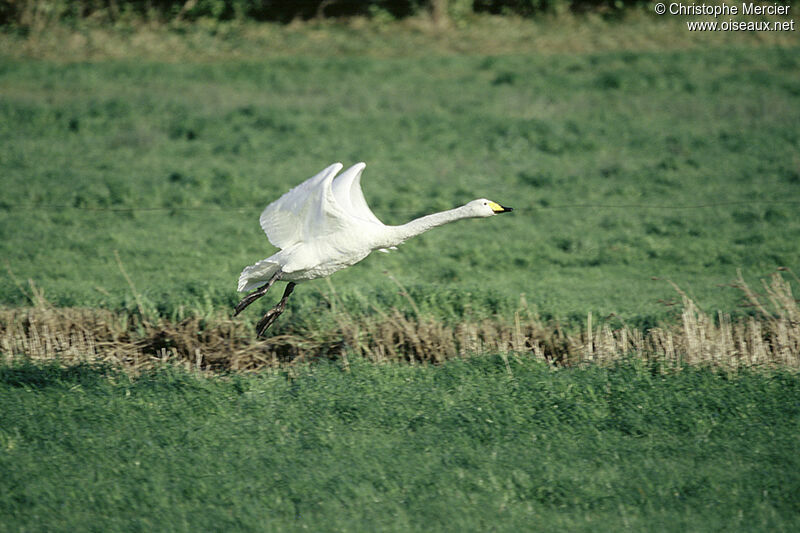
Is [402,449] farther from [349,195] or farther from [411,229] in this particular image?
[349,195]

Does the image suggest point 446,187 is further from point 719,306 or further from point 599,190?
point 719,306

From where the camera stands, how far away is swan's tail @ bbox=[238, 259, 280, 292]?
934 centimetres

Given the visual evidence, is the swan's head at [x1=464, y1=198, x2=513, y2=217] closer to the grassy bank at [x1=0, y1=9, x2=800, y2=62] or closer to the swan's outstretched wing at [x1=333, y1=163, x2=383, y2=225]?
the swan's outstretched wing at [x1=333, y1=163, x2=383, y2=225]

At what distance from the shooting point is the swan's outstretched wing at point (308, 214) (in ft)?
28.8

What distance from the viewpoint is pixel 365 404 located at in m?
9.39

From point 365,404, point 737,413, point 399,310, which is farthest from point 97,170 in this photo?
point 737,413

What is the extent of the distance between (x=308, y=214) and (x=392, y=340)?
2569mm

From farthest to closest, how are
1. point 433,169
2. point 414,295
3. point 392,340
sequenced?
point 433,169 < point 414,295 < point 392,340

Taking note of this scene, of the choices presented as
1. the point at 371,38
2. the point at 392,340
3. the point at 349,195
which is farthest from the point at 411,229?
the point at 371,38

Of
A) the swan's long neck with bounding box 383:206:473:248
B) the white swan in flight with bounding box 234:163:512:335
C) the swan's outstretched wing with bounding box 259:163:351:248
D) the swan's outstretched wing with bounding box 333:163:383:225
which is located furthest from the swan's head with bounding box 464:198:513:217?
the swan's outstretched wing with bounding box 259:163:351:248

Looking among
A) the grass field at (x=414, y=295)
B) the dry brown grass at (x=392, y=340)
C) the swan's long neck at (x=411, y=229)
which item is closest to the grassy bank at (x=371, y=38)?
the grass field at (x=414, y=295)

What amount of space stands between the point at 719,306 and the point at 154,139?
12741 mm

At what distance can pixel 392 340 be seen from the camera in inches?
436

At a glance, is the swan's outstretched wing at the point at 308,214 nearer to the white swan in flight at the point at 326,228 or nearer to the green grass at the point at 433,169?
the white swan in flight at the point at 326,228
